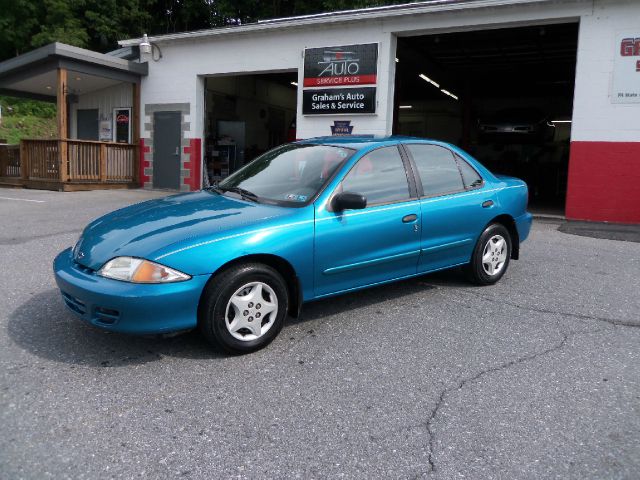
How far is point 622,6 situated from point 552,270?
6.58 metres

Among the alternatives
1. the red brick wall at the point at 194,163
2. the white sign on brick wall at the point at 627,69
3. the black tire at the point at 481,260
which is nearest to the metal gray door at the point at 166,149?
the red brick wall at the point at 194,163

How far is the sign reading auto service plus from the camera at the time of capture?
12.2 metres

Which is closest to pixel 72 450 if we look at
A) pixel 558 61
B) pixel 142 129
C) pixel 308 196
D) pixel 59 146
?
pixel 308 196

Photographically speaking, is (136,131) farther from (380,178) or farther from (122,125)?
(380,178)

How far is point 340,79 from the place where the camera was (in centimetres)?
1259

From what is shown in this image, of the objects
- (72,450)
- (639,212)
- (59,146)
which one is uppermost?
(59,146)

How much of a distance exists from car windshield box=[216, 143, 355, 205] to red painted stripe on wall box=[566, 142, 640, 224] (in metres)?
7.57

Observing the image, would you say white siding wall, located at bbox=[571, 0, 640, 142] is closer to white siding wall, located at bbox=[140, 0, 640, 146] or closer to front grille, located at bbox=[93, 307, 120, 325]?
white siding wall, located at bbox=[140, 0, 640, 146]

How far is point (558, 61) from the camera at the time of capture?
56.1 feet

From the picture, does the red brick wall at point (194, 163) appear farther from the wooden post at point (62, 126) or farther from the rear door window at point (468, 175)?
the rear door window at point (468, 175)

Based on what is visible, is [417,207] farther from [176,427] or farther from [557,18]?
[557,18]

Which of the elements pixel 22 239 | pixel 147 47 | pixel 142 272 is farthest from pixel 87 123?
pixel 142 272

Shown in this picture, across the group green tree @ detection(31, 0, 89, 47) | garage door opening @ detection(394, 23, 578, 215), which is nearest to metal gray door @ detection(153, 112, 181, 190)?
garage door opening @ detection(394, 23, 578, 215)

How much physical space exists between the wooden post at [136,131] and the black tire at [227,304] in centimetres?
1350
